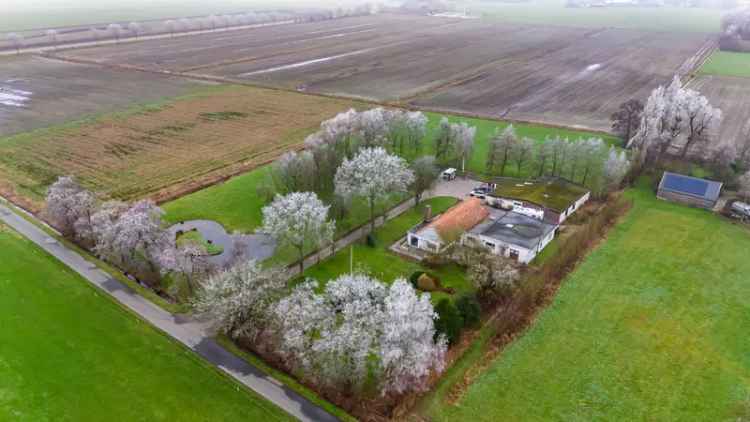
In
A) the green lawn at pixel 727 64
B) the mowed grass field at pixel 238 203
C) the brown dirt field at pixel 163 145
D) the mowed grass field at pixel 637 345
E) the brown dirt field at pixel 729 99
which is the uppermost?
the green lawn at pixel 727 64

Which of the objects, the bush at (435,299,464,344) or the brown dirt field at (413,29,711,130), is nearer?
the bush at (435,299,464,344)

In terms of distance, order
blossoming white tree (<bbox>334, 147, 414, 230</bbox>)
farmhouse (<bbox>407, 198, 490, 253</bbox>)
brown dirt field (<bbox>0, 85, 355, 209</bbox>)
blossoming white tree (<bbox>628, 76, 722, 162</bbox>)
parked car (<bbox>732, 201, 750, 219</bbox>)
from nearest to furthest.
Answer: farmhouse (<bbox>407, 198, 490, 253</bbox>), blossoming white tree (<bbox>334, 147, 414, 230</bbox>), parked car (<bbox>732, 201, 750, 219</bbox>), blossoming white tree (<bbox>628, 76, 722, 162</bbox>), brown dirt field (<bbox>0, 85, 355, 209</bbox>)

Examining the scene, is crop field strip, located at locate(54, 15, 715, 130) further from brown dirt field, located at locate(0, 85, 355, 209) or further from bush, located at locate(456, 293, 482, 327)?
bush, located at locate(456, 293, 482, 327)

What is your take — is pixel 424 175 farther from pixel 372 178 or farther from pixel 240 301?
pixel 240 301

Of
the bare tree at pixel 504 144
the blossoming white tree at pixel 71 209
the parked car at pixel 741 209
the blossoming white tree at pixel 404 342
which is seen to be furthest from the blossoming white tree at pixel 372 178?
the parked car at pixel 741 209

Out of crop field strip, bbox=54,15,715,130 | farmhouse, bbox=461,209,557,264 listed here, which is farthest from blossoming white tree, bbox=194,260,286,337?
crop field strip, bbox=54,15,715,130

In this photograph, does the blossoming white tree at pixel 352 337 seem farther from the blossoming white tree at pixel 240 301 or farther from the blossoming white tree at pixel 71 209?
the blossoming white tree at pixel 71 209

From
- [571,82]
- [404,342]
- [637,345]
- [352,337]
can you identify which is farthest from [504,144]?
[571,82]
